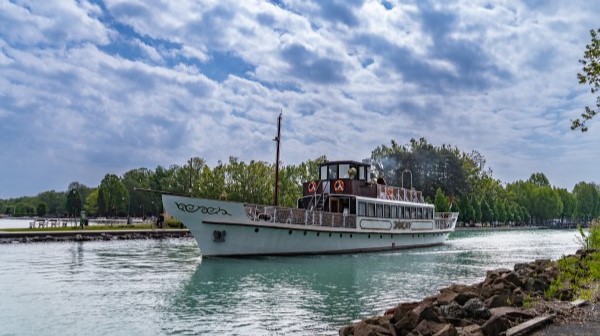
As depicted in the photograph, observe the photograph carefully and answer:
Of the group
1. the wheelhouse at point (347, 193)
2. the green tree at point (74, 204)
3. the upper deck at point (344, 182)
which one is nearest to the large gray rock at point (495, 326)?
the wheelhouse at point (347, 193)

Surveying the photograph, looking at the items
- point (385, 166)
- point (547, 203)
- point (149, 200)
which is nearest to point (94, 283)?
point (385, 166)

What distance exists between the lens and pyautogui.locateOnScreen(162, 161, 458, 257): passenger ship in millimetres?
29266

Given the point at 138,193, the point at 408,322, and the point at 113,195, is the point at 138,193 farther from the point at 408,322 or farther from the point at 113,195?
the point at 408,322

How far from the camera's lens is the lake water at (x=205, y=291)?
45.4 ft

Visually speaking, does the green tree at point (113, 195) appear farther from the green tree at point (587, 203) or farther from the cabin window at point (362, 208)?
the green tree at point (587, 203)

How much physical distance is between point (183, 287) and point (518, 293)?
12199mm

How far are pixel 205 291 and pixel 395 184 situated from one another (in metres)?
89.3

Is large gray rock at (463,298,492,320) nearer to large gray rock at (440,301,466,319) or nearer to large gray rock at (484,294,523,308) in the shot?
large gray rock at (440,301,466,319)

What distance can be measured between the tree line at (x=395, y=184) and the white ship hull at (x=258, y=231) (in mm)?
40886

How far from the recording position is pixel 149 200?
12362cm

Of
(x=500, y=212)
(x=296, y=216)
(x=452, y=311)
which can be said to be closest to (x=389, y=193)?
(x=296, y=216)

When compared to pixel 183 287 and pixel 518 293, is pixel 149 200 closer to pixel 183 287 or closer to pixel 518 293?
pixel 183 287

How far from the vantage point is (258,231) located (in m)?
30.3

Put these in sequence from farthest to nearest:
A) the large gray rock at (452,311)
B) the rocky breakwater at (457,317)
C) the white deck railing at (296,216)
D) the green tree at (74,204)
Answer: the green tree at (74,204)
the white deck railing at (296,216)
the large gray rock at (452,311)
the rocky breakwater at (457,317)
